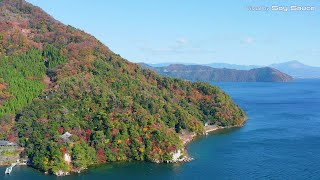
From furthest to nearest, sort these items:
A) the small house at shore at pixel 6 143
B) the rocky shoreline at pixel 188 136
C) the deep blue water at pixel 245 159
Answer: the rocky shoreline at pixel 188 136 < the small house at shore at pixel 6 143 < the deep blue water at pixel 245 159

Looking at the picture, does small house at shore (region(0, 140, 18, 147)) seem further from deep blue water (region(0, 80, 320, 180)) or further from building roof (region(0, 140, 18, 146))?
deep blue water (region(0, 80, 320, 180))

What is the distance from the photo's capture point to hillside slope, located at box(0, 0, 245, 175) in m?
57.8

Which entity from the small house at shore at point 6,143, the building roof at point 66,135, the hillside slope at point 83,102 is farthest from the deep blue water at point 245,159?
the building roof at point 66,135

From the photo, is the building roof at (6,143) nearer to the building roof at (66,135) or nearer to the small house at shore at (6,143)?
the small house at shore at (6,143)

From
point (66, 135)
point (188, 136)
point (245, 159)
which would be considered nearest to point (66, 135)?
point (66, 135)

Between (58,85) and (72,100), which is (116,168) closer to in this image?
(72,100)

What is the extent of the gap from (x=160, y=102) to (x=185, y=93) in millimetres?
18866

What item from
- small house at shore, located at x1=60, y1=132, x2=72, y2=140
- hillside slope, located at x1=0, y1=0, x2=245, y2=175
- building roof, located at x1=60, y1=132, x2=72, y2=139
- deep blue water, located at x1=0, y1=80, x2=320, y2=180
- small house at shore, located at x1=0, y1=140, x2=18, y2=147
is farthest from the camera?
hillside slope, located at x1=0, y1=0, x2=245, y2=175

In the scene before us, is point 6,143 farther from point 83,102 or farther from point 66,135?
point 83,102

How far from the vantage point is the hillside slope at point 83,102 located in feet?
190

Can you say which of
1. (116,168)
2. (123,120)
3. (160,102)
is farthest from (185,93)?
(116,168)

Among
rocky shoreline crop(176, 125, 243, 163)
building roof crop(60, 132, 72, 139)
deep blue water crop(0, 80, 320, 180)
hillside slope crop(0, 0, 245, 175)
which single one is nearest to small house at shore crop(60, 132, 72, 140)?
building roof crop(60, 132, 72, 139)

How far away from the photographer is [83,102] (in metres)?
64.6

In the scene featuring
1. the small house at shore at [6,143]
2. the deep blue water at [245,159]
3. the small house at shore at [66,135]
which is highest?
the small house at shore at [66,135]
